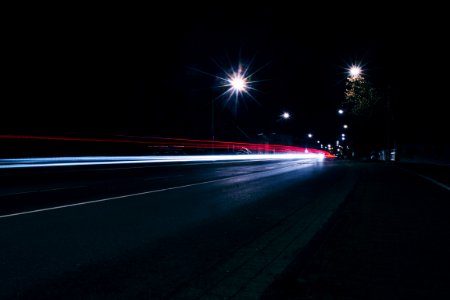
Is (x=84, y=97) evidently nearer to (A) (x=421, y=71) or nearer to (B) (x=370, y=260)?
(A) (x=421, y=71)

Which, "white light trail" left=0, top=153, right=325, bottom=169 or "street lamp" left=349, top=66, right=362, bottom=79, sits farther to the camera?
"white light trail" left=0, top=153, right=325, bottom=169

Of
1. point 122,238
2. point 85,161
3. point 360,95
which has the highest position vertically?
point 360,95

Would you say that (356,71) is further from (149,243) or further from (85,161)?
(85,161)

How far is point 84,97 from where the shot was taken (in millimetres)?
41844

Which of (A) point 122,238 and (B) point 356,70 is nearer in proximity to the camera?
(A) point 122,238

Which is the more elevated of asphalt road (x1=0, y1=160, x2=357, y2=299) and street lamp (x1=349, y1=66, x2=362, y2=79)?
street lamp (x1=349, y1=66, x2=362, y2=79)

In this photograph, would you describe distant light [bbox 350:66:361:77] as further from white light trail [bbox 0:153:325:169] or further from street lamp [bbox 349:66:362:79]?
white light trail [bbox 0:153:325:169]

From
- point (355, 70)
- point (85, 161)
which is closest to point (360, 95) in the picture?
point (355, 70)

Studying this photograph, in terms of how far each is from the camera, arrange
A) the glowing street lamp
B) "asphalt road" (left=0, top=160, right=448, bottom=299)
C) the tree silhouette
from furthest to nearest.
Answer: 1. the tree silhouette
2. the glowing street lamp
3. "asphalt road" (left=0, top=160, right=448, bottom=299)

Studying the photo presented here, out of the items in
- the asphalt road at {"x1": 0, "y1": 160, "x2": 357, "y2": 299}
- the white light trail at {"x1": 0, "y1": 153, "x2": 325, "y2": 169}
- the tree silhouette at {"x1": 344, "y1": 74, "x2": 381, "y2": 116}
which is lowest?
the asphalt road at {"x1": 0, "y1": 160, "x2": 357, "y2": 299}

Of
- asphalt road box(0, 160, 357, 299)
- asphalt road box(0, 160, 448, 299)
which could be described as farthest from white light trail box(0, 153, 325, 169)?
asphalt road box(0, 160, 448, 299)

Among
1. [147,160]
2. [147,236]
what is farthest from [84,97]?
[147,236]

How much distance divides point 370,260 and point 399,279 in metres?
0.66

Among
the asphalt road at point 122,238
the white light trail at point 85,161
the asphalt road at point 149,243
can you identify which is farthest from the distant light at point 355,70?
the white light trail at point 85,161
